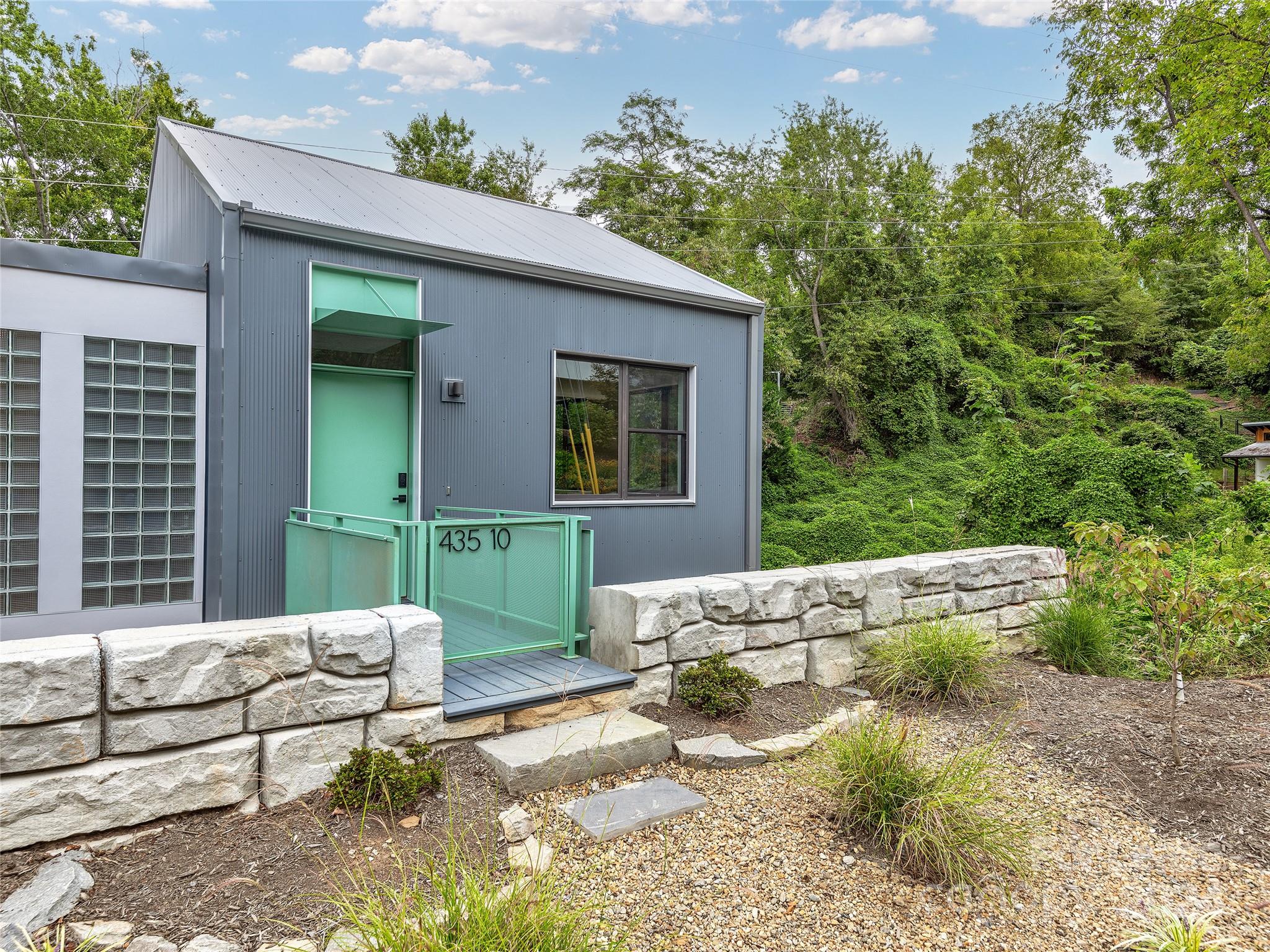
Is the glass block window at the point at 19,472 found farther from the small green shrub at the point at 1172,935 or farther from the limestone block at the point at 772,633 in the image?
the small green shrub at the point at 1172,935

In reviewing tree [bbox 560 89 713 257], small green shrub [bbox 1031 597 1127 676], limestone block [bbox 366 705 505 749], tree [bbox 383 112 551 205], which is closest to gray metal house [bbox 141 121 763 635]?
limestone block [bbox 366 705 505 749]

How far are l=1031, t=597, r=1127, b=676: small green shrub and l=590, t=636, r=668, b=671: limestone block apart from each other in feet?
10.2

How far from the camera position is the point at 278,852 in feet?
8.26

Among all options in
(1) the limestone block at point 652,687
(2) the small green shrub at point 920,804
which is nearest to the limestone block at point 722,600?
(1) the limestone block at point 652,687

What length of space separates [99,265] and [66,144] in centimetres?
1624

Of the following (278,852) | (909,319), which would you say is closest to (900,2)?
(909,319)

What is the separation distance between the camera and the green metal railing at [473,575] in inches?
143

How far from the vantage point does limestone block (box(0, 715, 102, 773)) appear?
2338 millimetres

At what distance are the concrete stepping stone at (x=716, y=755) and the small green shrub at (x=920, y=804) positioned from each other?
45 centimetres

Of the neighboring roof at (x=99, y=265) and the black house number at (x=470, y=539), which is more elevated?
the neighboring roof at (x=99, y=265)

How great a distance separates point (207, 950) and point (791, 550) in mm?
11505

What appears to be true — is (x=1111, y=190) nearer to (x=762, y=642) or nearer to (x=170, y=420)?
(x=762, y=642)

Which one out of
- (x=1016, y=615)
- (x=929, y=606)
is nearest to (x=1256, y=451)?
(x=1016, y=615)

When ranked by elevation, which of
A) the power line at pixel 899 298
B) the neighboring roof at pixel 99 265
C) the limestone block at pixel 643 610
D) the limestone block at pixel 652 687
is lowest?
the limestone block at pixel 652 687
